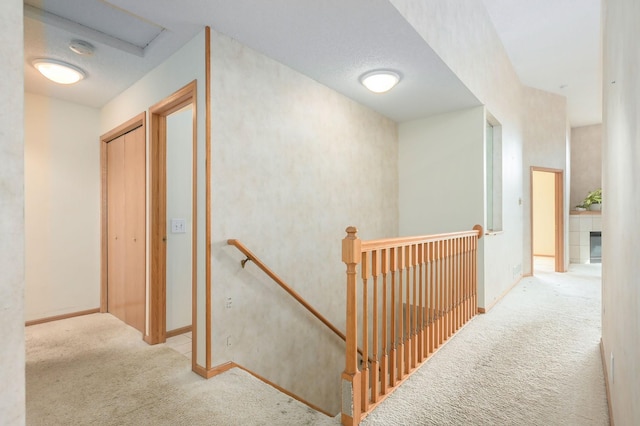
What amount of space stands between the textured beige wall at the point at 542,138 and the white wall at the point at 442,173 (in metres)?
2.85

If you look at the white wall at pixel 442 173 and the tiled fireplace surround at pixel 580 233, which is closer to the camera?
the white wall at pixel 442 173

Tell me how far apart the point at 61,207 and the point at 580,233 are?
982 cm

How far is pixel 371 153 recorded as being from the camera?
411 centimetres

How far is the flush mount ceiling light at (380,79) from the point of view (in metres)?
3.00

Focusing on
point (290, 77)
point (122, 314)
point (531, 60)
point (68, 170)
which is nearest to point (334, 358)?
point (122, 314)

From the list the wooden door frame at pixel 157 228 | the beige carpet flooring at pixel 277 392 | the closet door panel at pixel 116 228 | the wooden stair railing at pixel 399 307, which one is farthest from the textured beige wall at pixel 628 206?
the closet door panel at pixel 116 228

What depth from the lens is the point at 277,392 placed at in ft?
6.89

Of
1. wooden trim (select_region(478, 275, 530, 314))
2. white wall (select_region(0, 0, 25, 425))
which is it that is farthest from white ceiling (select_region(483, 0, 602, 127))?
white wall (select_region(0, 0, 25, 425))

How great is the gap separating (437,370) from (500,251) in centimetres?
285

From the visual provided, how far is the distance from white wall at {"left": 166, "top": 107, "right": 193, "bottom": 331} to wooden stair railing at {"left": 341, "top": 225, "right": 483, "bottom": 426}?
1930 millimetres

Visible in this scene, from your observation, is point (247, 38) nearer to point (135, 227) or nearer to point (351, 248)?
point (351, 248)

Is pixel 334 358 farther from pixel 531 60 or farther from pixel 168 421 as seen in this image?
pixel 531 60

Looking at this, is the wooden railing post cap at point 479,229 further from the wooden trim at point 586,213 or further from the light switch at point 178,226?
the wooden trim at point 586,213

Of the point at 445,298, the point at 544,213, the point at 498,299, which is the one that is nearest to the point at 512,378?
the point at 445,298
